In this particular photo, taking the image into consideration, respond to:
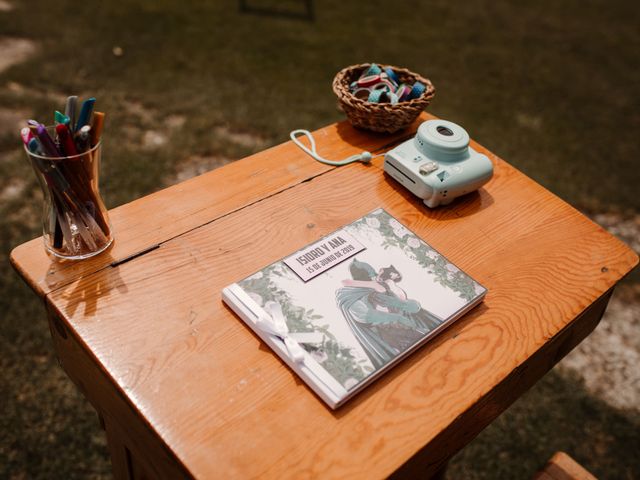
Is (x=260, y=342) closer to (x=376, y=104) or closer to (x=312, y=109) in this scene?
(x=376, y=104)

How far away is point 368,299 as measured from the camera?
0.89 metres

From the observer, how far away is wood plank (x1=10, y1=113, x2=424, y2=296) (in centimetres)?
92

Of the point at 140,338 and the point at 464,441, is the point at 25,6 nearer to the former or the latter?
the point at 140,338

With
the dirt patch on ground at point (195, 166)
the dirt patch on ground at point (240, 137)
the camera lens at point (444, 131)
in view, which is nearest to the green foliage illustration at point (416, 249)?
the camera lens at point (444, 131)

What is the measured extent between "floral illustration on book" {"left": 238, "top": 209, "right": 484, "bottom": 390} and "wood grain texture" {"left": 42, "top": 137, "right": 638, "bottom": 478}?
0.13 ft

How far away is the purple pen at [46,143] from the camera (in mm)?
784

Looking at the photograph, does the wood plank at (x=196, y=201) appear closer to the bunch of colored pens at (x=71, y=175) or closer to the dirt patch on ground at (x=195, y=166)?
the bunch of colored pens at (x=71, y=175)

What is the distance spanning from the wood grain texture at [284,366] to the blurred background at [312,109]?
665 mm

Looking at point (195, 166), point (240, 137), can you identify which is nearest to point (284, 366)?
point (195, 166)

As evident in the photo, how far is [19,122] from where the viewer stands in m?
2.24

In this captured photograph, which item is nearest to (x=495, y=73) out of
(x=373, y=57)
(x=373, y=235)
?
(x=373, y=57)

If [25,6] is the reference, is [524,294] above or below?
above

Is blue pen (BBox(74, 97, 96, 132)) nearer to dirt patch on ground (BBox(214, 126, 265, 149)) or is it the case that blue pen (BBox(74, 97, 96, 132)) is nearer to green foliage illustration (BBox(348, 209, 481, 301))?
green foliage illustration (BBox(348, 209, 481, 301))

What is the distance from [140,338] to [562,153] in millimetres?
2270
